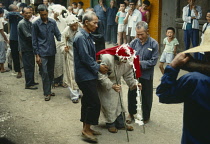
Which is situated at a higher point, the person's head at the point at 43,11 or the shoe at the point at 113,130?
the person's head at the point at 43,11

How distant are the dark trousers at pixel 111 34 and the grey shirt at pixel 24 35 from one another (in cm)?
709

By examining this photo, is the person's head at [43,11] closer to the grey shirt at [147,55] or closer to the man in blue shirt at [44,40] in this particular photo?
the man in blue shirt at [44,40]

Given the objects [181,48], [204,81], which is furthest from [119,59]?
[181,48]

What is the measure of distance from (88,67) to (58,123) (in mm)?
1660

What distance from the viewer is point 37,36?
758 centimetres

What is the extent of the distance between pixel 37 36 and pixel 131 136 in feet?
11.3

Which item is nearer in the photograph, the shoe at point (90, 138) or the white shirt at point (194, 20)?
the shoe at point (90, 138)

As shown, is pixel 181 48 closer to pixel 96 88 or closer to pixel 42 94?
pixel 42 94

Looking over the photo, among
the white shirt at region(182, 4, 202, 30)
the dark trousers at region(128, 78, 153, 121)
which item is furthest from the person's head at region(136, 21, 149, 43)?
the white shirt at region(182, 4, 202, 30)

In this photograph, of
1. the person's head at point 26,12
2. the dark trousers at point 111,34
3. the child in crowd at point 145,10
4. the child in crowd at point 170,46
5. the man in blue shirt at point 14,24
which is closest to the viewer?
the person's head at point 26,12

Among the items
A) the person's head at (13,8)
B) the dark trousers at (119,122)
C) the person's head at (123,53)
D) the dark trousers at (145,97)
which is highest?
the person's head at (13,8)

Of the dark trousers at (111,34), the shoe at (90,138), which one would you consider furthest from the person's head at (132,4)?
the shoe at (90,138)

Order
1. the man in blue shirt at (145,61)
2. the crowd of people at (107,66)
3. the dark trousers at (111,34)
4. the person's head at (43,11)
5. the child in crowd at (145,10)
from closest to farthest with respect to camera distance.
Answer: the crowd of people at (107,66), the man in blue shirt at (145,61), the person's head at (43,11), the child in crowd at (145,10), the dark trousers at (111,34)

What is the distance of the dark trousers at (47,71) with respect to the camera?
24.9ft
